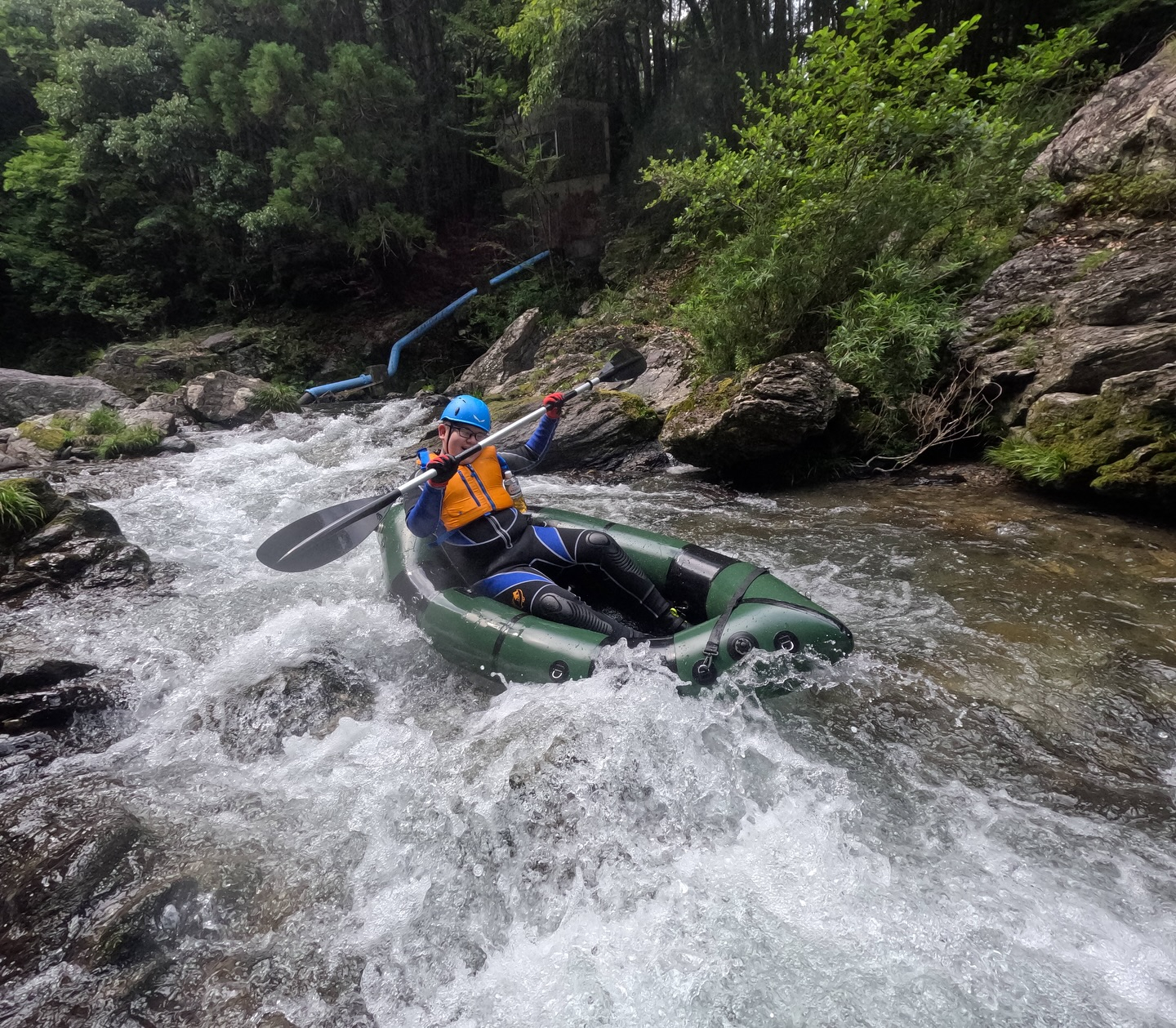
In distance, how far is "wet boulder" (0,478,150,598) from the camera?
382 centimetres

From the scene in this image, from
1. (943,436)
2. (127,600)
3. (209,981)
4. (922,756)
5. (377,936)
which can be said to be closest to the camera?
(209,981)

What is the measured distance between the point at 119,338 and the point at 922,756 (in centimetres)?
1570

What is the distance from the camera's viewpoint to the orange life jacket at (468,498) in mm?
3135

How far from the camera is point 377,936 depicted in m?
1.78

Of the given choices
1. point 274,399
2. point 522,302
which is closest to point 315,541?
point 274,399

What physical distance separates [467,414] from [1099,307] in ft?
13.0

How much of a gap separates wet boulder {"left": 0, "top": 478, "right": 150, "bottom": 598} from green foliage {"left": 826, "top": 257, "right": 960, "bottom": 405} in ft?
17.6

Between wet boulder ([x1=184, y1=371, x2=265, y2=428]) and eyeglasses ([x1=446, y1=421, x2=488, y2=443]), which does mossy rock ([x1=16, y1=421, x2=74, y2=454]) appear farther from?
eyeglasses ([x1=446, y1=421, x2=488, y2=443])

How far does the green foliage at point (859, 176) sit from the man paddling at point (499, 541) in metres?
2.94

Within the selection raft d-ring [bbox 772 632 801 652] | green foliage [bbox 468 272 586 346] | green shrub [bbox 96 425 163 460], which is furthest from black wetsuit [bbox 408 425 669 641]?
green foliage [bbox 468 272 586 346]

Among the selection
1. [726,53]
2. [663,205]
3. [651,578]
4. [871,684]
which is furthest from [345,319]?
[871,684]

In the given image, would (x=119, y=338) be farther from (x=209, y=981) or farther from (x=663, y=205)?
(x=209, y=981)

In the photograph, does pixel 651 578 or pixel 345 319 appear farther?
pixel 345 319

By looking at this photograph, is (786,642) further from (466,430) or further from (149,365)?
(149,365)
